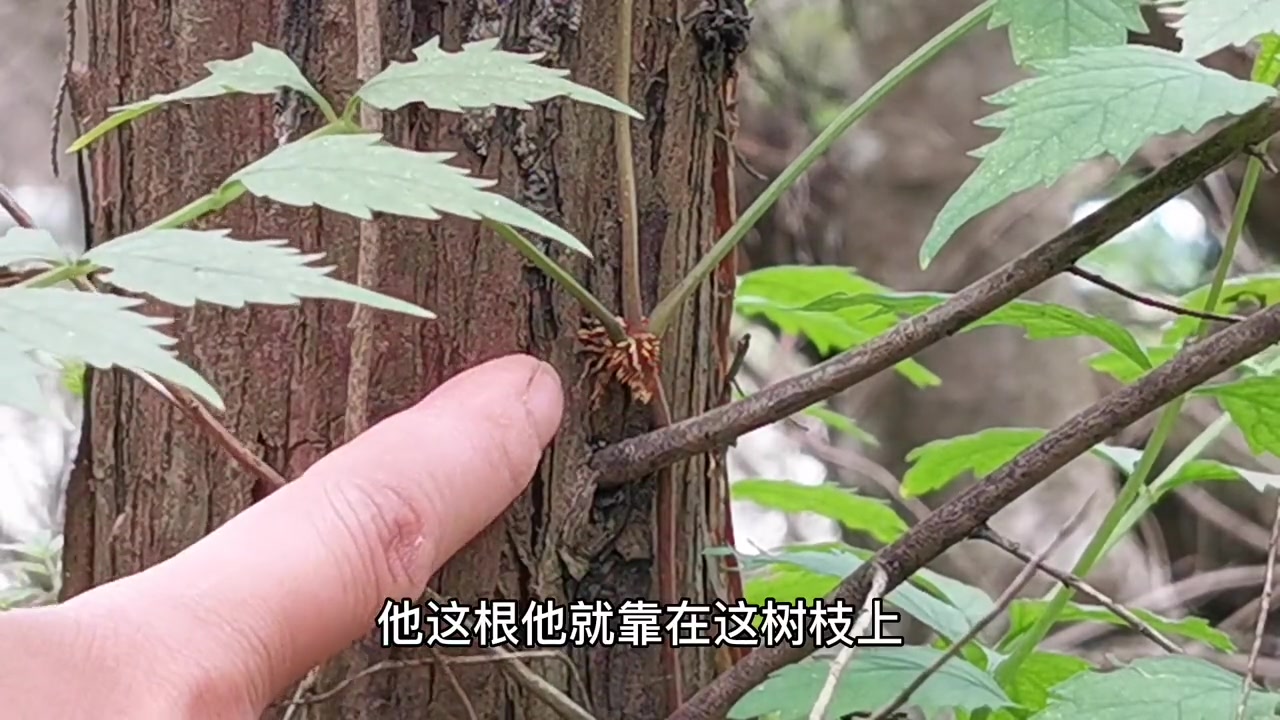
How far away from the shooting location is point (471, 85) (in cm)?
46

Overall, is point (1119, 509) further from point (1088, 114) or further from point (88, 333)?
point (88, 333)

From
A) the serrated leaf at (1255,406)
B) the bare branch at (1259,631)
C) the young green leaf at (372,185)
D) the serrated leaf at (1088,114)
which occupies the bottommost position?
the bare branch at (1259,631)

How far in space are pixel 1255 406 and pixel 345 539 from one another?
1.46 feet

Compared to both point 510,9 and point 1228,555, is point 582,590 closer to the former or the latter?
point 510,9

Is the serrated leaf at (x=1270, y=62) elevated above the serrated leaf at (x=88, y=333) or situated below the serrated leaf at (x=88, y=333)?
above

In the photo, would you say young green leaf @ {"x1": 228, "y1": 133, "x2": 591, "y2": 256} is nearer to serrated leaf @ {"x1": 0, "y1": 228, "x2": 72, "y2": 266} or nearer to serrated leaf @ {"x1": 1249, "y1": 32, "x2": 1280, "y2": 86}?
serrated leaf @ {"x1": 0, "y1": 228, "x2": 72, "y2": 266}

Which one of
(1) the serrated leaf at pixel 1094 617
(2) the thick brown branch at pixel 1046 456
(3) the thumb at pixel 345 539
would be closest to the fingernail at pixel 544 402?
(3) the thumb at pixel 345 539

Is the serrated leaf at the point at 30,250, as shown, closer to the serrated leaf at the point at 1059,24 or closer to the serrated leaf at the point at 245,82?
the serrated leaf at the point at 245,82

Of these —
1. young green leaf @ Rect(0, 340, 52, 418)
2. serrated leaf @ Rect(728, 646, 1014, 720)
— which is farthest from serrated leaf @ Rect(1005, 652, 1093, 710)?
young green leaf @ Rect(0, 340, 52, 418)

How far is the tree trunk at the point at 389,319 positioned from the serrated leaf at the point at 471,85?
16 centimetres

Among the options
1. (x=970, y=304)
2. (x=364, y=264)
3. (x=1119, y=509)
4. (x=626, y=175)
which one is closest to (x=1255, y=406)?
(x=1119, y=509)

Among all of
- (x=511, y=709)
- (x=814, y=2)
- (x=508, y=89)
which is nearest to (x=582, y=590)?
(x=511, y=709)

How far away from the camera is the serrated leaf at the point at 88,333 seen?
315mm

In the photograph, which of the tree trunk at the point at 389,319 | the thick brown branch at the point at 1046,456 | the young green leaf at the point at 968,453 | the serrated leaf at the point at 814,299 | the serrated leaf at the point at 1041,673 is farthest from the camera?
the serrated leaf at the point at 814,299
